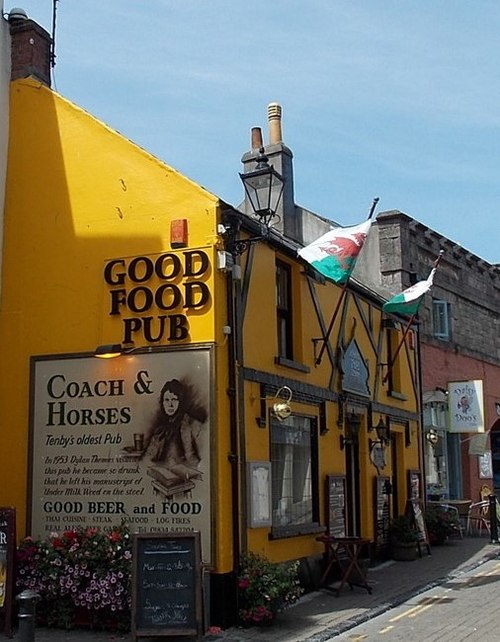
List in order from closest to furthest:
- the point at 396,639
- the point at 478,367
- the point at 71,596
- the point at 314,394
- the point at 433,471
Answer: the point at 396,639
the point at 71,596
the point at 314,394
the point at 433,471
the point at 478,367

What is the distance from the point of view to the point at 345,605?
37.3 feet

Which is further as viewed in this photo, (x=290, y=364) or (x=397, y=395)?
(x=397, y=395)

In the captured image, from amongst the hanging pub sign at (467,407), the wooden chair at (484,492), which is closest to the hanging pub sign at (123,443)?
the hanging pub sign at (467,407)

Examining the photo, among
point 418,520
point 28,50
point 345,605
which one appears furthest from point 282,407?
point 418,520

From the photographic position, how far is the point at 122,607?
9.88 metres

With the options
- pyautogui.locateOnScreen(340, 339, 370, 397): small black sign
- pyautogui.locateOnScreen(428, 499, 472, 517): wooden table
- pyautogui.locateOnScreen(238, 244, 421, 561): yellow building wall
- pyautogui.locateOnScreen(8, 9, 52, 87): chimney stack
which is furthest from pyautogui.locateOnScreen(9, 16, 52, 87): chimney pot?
pyautogui.locateOnScreen(428, 499, 472, 517): wooden table

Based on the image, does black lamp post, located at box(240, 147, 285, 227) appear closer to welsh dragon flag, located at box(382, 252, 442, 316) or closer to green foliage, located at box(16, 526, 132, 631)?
welsh dragon flag, located at box(382, 252, 442, 316)

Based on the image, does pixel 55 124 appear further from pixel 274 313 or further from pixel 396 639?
pixel 396 639

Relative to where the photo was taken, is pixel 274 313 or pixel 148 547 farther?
pixel 274 313

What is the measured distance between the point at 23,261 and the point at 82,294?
1.09m

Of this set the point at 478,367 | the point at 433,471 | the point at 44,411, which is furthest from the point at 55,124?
the point at 478,367

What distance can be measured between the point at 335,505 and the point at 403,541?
3.07 meters

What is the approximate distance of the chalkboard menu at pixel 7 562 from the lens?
9.91 meters

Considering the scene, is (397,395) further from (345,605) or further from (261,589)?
(261,589)
